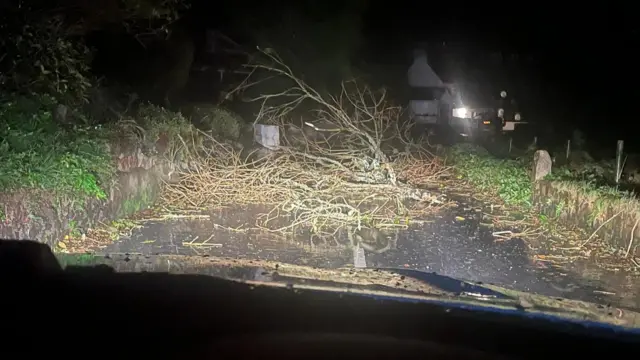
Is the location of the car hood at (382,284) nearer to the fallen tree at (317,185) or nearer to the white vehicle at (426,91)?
the fallen tree at (317,185)

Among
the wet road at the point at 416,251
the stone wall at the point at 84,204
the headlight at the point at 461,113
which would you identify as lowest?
the wet road at the point at 416,251

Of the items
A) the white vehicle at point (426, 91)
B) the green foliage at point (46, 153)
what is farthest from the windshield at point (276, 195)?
the white vehicle at point (426, 91)

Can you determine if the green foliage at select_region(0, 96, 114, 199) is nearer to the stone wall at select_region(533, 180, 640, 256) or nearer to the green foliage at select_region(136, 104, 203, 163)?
the green foliage at select_region(136, 104, 203, 163)

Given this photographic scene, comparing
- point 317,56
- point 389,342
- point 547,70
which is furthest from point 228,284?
point 317,56

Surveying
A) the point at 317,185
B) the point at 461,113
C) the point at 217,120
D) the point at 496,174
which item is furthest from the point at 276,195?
the point at 461,113

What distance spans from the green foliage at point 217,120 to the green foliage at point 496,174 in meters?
7.05

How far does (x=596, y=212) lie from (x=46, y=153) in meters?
7.58

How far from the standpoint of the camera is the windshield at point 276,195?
729cm

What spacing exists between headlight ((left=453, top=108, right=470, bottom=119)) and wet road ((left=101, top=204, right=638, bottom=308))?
1062 inches

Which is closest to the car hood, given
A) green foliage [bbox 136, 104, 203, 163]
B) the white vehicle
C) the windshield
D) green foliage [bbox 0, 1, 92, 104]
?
the windshield

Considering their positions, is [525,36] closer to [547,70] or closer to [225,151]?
[547,70]

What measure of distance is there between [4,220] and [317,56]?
23.9 m

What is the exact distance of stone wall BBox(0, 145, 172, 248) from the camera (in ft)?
22.8

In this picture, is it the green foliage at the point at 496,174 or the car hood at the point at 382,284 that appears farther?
the green foliage at the point at 496,174
